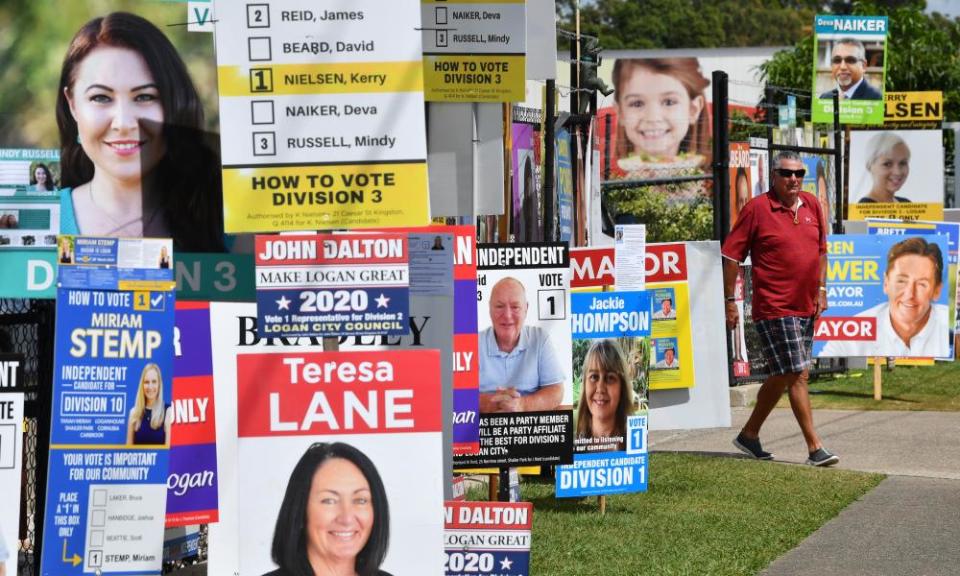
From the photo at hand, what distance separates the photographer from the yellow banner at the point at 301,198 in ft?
17.5

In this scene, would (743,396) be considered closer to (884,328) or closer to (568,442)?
(884,328)

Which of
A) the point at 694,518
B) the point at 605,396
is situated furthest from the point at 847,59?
the point at 694,518

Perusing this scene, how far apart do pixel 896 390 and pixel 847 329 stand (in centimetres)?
90

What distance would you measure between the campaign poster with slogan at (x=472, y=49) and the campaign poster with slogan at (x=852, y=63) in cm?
1349

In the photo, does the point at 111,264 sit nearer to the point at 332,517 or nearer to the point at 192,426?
the point at 192,426

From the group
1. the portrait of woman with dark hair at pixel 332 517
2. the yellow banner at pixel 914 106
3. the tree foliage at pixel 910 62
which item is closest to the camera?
the portrait of woman with dark hair at pixel 332 517

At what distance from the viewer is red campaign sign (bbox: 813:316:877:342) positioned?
50.4ft

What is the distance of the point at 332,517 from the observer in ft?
15.9

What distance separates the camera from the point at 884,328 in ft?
50.6

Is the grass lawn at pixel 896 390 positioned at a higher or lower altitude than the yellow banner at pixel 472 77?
lower

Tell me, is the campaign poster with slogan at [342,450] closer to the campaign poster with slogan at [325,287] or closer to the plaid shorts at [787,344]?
the campaign poster with slogan at [325,287]

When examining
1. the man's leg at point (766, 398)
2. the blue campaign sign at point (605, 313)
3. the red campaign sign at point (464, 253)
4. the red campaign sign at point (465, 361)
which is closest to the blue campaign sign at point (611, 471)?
the blue campaign sign at point (605, 313)

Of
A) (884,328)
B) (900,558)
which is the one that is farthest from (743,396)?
(900,558)

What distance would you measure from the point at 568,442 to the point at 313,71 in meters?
3.11
